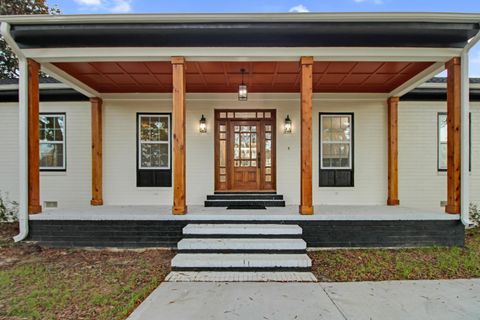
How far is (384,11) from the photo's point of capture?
4.13m

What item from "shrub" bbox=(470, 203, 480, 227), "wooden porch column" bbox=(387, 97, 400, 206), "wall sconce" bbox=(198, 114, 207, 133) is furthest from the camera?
"wall sconce" bbox=(198, 114, 207, 133)

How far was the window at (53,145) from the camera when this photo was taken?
6766 millimetres

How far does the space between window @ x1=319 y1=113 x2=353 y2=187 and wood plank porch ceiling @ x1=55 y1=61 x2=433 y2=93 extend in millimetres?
732

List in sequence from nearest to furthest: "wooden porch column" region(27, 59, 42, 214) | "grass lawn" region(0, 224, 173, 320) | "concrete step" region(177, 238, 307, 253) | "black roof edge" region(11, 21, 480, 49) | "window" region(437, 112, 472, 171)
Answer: "grass lawn" region(0, 224, 173, 320)
"concrete step" region(177, 238, 307, 253)
"black roof edge" region(11, 21, 480, 49)
"wooden porch column" region(27, 59, 42, 214)
"window" region(437, 112, 472, 171)

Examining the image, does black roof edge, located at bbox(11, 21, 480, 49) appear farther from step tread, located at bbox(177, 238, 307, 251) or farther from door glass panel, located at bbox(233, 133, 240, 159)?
step tread, located at bbox(177, 238, 307, 251)

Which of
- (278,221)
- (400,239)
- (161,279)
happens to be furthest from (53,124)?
(400,239)

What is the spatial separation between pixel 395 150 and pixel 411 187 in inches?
41.5

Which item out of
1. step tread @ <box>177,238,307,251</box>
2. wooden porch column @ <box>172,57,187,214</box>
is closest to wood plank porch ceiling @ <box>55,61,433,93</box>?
wooden porch column @ <box>172,57,187,214</box>

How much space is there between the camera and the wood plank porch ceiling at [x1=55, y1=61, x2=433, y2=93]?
4973 millimetres

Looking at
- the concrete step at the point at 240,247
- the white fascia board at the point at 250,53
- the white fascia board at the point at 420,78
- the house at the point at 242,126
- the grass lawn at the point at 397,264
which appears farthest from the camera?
the white fascia board at the point at 420,78

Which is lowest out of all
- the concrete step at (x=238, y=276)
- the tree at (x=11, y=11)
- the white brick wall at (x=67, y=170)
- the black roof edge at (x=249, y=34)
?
the concrete step at (x=238, y=276)

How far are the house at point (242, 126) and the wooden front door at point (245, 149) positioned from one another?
1.1 inches

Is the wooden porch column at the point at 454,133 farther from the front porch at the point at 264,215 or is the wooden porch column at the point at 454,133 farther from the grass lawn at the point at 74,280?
the grass lawn at the point at 74,280

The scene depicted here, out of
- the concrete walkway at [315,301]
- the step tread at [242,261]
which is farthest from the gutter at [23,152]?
the concrete walkway at [315,301]
